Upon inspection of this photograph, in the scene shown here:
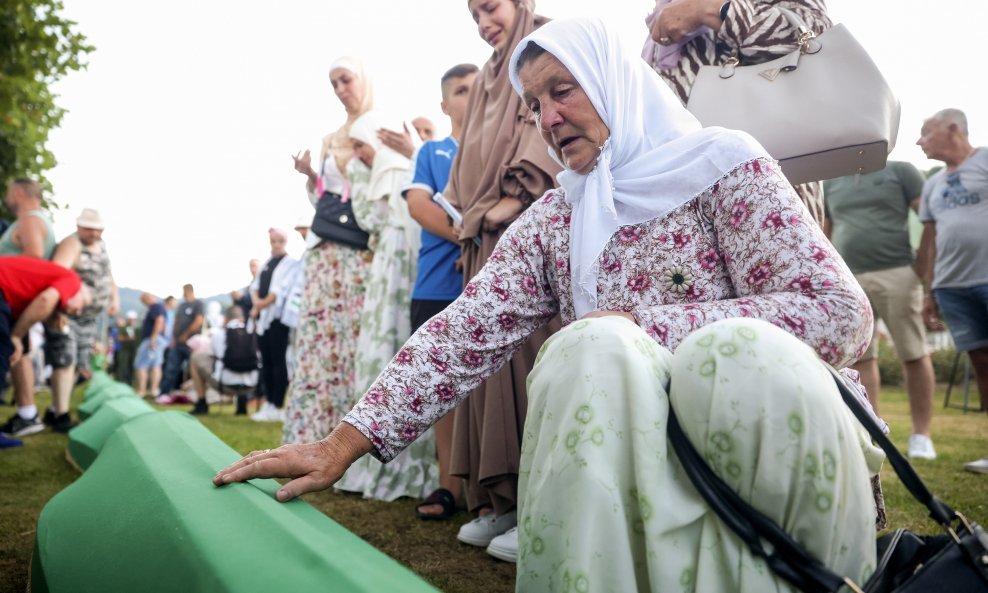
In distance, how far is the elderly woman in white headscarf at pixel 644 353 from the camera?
90 cm

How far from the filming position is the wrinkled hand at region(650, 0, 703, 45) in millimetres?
2221

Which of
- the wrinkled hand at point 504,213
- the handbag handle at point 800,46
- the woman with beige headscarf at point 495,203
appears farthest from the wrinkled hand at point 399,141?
the handbag handle at point 800,46

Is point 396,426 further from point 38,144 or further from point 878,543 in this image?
point 38,144

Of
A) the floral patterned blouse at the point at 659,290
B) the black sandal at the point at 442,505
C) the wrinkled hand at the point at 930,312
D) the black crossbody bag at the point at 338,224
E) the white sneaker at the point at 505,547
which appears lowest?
the black sandal at the point at 442,505

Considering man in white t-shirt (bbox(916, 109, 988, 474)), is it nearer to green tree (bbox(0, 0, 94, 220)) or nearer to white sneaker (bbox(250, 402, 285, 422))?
white sneaker (bbox(250, 402, 285, 422))

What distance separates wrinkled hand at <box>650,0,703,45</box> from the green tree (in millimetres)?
7475

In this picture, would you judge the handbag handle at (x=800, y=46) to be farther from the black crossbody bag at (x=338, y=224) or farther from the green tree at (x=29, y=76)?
the green tree at (x=29, y=76)

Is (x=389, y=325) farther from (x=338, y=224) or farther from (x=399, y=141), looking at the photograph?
(x=399, y=141)

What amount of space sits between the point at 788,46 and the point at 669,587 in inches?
69.1

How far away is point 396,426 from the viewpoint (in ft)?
4.90

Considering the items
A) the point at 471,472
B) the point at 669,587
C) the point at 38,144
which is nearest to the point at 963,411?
the point at 471,472

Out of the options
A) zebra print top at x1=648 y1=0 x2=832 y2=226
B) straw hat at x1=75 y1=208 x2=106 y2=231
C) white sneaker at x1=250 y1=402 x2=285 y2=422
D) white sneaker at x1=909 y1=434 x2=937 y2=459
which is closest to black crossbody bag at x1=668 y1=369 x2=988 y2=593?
zebra print top at x1=648 y1=0 x2=832 y2=226

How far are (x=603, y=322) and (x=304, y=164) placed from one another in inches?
153

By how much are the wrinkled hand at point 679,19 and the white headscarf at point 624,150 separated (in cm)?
58
